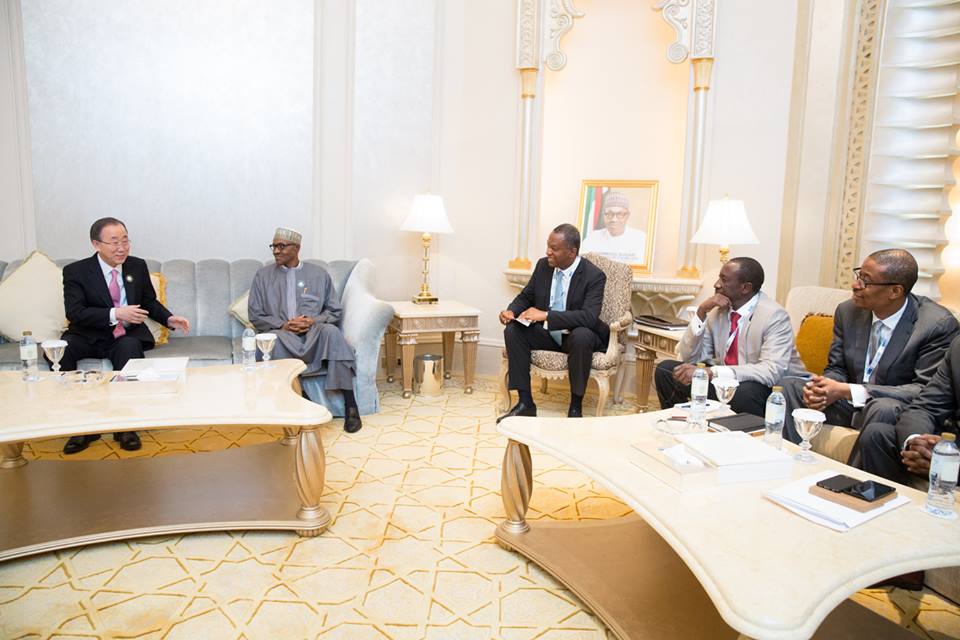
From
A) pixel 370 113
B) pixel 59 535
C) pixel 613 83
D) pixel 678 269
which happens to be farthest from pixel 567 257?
pixel 59 535

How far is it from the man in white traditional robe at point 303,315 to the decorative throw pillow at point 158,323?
540mm

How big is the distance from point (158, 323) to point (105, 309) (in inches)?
15.5

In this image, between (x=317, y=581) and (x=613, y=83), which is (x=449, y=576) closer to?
(x=317, y=581)

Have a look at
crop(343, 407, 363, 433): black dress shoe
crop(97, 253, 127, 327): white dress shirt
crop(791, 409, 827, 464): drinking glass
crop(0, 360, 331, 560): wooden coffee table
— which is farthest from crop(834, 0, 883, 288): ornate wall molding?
crop(97, 253, 127, 327): white dress shirt

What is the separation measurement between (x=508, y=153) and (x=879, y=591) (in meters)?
3.85

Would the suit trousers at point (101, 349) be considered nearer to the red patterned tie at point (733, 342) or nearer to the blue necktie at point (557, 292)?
the blue necktie at point (557, 292)

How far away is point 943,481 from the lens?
1.79m

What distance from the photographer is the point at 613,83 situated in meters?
5.02

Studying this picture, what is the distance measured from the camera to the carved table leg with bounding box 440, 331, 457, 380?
199 inches

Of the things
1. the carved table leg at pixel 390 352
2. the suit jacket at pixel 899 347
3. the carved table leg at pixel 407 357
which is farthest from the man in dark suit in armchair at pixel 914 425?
the carved table leg at pixel 390 352

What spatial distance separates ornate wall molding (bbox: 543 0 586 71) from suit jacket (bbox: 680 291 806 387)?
8.04 feet

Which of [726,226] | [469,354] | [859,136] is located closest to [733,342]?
[726,226]

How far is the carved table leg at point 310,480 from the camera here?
8.32 feet

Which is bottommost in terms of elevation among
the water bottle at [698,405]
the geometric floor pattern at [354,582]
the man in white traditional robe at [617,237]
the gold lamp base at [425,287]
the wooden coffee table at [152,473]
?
the geometric floor pattern at [354,582]
